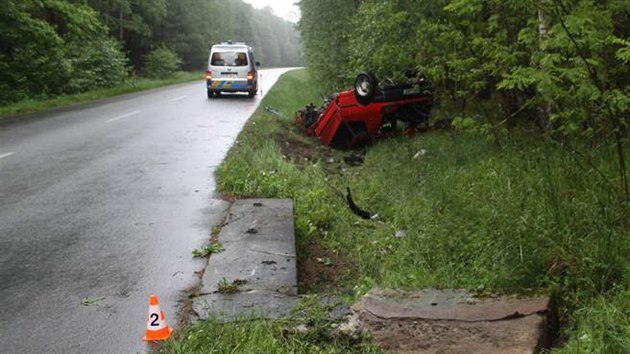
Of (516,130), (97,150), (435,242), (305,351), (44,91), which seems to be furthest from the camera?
(44,91)

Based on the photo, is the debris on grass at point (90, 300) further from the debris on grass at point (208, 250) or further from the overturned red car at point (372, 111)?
the overturned red car at point (372, 111)

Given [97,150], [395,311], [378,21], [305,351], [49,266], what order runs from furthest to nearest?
1. [378,21]
2. [97,150]
3. [49,266]
4. [395,311]
5. [305,351]

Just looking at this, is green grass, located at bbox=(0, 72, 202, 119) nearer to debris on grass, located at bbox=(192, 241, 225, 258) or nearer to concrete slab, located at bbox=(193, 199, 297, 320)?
concrete slab, located at bbox=(193, 199, 297, 320)

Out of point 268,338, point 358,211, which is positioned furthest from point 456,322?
point 358,211

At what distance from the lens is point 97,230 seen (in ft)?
21.2

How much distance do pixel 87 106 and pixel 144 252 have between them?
17.6 metres

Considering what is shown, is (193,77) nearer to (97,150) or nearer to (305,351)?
(97,150)

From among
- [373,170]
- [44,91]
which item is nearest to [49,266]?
[373,170]

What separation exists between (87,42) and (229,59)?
A: 9962 mm

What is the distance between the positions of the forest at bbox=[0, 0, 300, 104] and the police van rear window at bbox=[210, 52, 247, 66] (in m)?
5.04

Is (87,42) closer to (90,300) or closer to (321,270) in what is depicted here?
(321,270)

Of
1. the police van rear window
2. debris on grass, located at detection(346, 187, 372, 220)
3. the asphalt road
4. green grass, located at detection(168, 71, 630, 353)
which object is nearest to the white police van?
the police van rear window

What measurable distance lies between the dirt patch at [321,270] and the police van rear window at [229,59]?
20.7 meters

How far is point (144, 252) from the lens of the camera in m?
5.79
